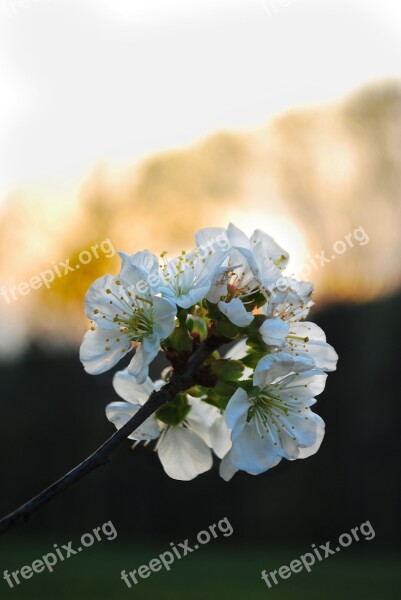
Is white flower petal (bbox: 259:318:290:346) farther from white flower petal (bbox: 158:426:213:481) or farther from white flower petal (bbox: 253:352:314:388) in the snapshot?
white flower petal (bbox: 158:426:213:481)

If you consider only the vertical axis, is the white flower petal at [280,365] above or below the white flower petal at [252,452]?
above

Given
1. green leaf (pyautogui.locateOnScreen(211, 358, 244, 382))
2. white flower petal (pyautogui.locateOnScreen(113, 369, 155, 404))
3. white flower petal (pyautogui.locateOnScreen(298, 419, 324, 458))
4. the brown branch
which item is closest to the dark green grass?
white flower petal (pyautogui.locateOnScreen(113, 369, 155, 404))

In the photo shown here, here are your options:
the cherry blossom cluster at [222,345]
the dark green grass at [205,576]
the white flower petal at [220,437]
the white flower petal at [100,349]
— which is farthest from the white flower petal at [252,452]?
the dark green grass at [205,576]

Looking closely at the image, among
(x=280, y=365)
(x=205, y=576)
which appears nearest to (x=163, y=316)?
(x=280, y=365)

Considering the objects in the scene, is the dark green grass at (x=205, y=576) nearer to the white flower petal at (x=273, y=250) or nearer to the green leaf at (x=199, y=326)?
the white flower petal at (x=273, y=250)

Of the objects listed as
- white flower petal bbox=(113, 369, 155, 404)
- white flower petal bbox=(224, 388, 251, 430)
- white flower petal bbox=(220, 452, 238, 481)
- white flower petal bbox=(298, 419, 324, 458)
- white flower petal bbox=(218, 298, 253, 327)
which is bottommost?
white flower petal bbox=(298, 419, 324, 458)

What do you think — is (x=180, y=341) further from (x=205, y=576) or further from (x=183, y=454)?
(x=205, y=576)

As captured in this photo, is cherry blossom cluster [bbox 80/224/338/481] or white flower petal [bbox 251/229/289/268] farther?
white flower petal [bbox 251/229/289/268]

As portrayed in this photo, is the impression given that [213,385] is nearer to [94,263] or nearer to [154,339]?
[154,339]

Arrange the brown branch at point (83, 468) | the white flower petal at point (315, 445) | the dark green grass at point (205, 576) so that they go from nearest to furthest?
the brown branch at point (83, 468)
the white flower petal at point (315, 445)
the dark green grass at point (205, 576)

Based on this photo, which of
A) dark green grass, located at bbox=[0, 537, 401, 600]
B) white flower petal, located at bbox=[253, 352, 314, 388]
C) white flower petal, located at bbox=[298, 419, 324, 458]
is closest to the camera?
white flower petal, located at bbox=[253, 352, 314, 388]
